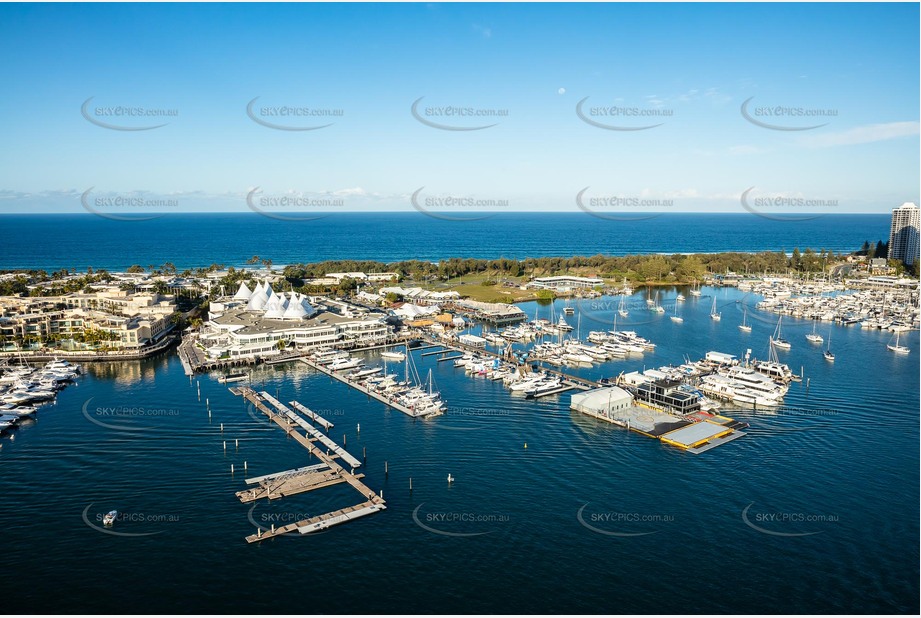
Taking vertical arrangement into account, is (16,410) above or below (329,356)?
below

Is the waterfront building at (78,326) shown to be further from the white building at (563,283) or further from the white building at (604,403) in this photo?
the white building at (563,283)

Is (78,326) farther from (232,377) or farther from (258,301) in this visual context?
(232,377)

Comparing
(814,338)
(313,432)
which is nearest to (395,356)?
(313,432)

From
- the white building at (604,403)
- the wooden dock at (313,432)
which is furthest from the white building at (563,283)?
the wooden dock at (313,432)

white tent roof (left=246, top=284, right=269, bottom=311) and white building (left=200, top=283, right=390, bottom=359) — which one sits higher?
white tent roof (left=246, top=284, right=269, bottom=311)

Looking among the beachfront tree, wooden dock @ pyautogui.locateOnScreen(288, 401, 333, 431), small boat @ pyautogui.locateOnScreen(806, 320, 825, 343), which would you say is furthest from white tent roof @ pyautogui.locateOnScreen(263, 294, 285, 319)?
the beachfront tree

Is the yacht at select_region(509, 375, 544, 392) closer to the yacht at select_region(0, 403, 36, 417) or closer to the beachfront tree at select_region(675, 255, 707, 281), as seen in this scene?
the yacht at select_region(0, 403, 36, 417)
